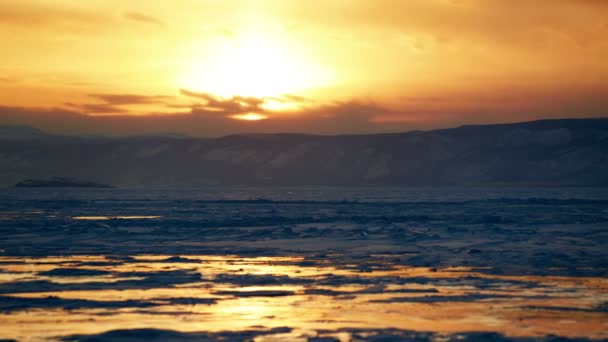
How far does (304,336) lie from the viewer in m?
12.7

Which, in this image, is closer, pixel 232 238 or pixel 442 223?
pixel 232 238

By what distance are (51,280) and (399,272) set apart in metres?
8.51

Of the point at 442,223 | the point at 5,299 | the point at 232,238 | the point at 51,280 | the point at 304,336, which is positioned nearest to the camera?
the point at 304,336

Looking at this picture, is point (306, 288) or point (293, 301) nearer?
point (293, 301)

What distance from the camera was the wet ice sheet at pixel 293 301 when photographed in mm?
13312

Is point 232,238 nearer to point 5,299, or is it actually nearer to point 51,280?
point 51,280

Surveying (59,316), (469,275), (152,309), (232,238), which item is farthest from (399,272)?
(232,238)

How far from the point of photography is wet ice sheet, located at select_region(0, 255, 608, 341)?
43.7ft

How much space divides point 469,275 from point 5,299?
35.0ft

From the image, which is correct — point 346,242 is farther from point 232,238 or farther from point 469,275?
point 469,275

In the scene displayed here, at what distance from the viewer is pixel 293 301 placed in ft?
52.2

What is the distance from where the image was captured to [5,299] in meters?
16.2

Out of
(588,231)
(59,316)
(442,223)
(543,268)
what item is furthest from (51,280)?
(442,223)

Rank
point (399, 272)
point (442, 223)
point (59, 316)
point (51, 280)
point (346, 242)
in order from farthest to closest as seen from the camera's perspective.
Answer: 1. point (442, 223)
2. point (346, 242)
3. point (399, 272)
4. point (51, 280)
5. point (59, 316)
